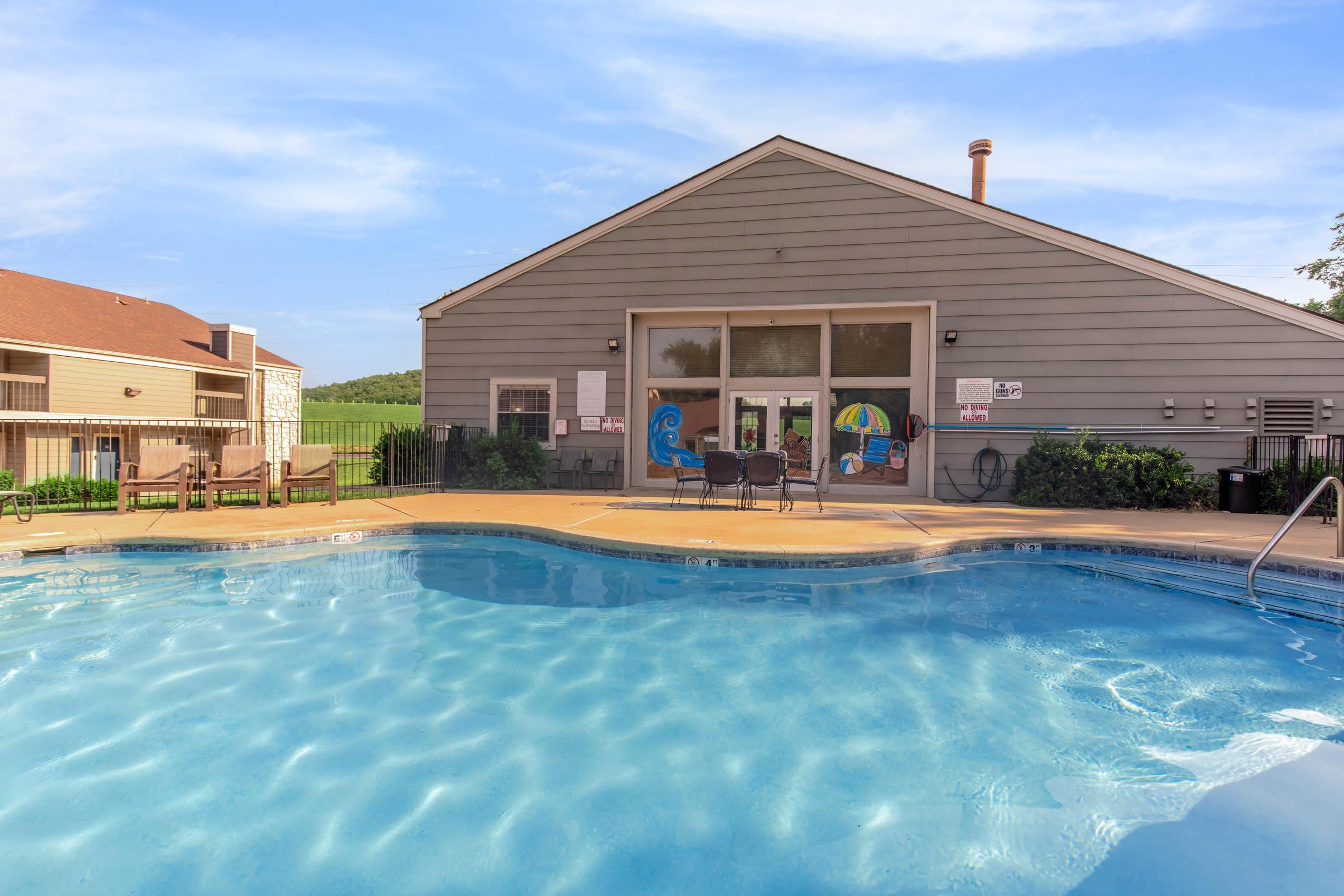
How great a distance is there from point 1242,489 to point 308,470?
12181mm

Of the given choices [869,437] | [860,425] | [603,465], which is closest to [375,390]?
[603,465]

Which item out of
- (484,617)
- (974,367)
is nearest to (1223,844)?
(484,617)

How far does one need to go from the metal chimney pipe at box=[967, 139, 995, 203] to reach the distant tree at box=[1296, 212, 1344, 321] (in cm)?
2003

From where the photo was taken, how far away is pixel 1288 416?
28.5 ft

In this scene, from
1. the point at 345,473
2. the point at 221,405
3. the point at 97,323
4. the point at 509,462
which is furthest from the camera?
the point at 221,405

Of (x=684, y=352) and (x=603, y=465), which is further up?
(x=684, y=352)

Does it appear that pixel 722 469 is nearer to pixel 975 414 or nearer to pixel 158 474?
pixel 975 414

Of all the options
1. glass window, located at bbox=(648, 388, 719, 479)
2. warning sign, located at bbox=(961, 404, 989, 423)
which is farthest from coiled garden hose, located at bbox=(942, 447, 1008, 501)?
glass window, located at bbox=(648, 388, 719, 479)

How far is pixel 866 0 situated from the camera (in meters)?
7.07

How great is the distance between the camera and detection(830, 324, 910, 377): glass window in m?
10.0

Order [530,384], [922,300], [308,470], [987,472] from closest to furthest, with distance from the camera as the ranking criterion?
1. [308,470]
2. [987,472]
3. [922,300]
4. [530,384]

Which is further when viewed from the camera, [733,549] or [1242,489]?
[1242,489]

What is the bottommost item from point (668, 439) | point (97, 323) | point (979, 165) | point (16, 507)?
point (16, 507)

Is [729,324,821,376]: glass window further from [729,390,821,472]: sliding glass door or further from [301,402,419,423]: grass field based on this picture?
[301,402,419,423]: grass field
